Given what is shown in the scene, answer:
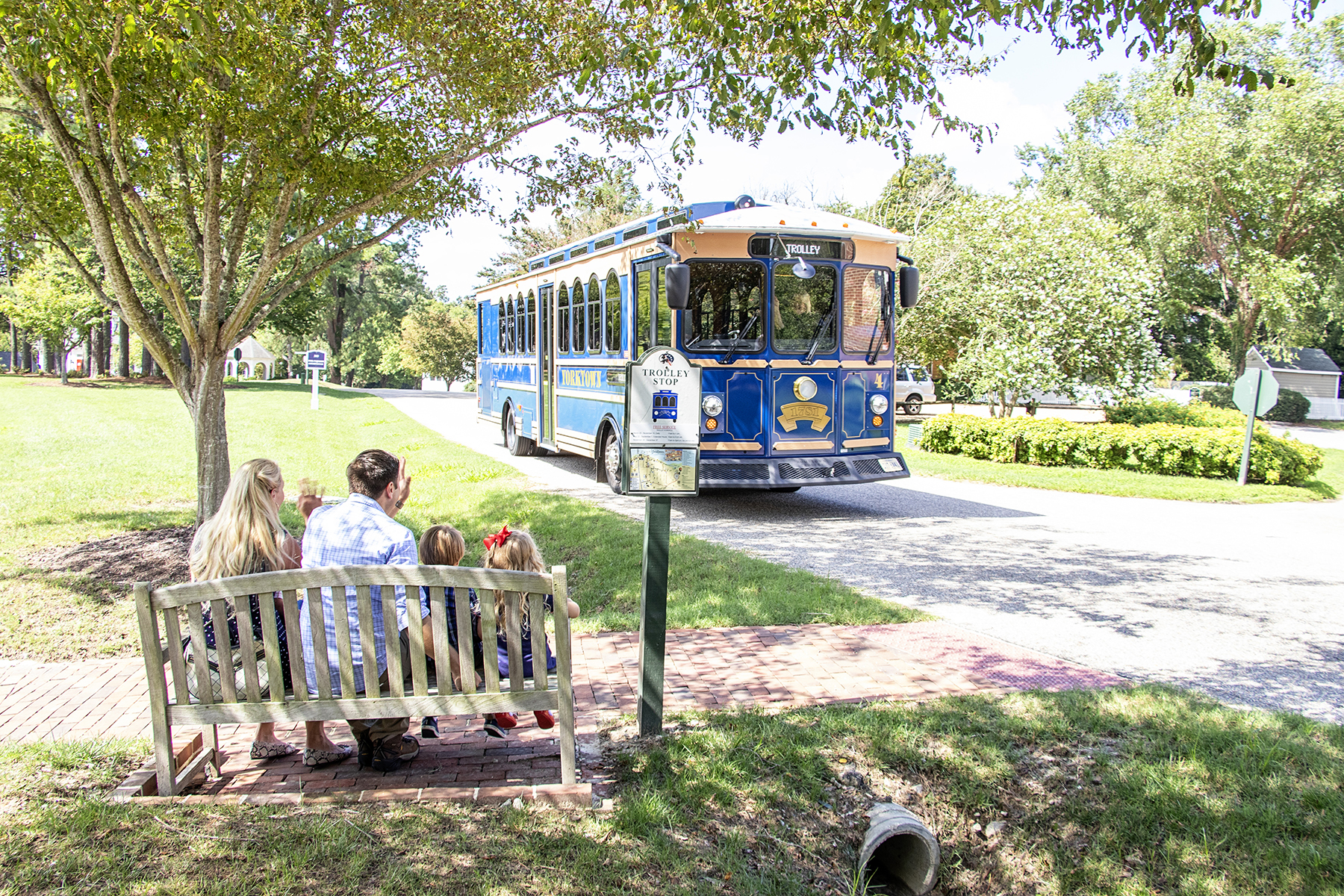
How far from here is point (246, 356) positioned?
105 meters

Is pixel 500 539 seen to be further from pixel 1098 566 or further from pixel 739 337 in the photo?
pixel 739 337

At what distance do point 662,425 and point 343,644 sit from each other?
1.62 m

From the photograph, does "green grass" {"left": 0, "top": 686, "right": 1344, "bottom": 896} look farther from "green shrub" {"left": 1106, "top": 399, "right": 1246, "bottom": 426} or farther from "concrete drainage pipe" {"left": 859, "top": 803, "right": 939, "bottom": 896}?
"green shrub" {"left": 1106, "top": 399, "right": 1246, "bottom": 426}

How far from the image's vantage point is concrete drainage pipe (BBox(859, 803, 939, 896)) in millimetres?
3482

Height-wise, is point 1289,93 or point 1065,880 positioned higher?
point 1289,93

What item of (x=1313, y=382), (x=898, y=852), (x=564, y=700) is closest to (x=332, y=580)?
(x=564, y=700)

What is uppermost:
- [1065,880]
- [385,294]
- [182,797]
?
[385,294]

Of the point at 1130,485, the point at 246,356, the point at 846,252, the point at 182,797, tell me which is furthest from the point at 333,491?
the point at 246,356

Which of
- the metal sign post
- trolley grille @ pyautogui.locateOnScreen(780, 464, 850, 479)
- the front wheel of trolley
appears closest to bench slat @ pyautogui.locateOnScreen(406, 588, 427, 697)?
trolley grille @ pyautogui.locateOnScreen(780, 464, 850, 479)

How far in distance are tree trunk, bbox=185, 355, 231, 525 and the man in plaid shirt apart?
13.7 ft

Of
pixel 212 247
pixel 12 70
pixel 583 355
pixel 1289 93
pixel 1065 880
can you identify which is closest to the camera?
pixel 1065 880

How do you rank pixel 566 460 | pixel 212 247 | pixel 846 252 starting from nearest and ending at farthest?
pixel 212 247, pixel 846 252, pixel 566 460

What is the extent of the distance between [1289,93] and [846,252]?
2443cm

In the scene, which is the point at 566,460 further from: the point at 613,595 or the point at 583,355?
the point at 613,595
